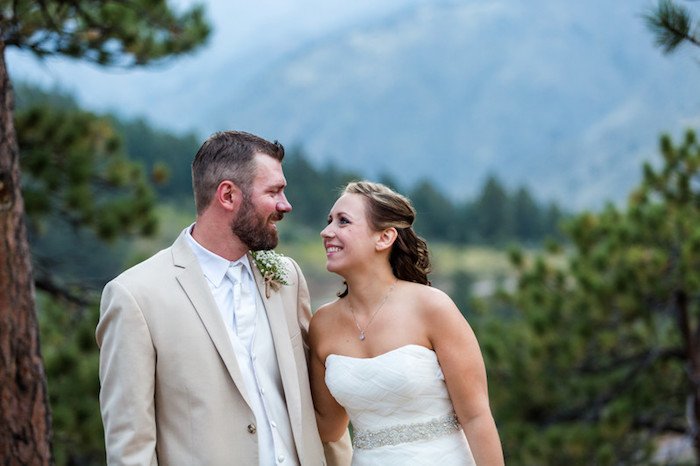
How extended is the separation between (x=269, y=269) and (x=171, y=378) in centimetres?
54

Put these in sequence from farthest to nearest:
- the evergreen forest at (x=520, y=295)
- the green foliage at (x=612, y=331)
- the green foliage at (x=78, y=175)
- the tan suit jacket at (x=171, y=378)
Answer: the green foliage at (x=612, y=331) → the green foliage at (x=78, y=175) → the evergreen forest at (x=520, y=295) → the tan suit jacket at (x=171, y=378)

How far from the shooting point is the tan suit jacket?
281cm

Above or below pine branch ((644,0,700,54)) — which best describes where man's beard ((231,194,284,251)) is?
below

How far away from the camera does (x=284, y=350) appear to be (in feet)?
10.2

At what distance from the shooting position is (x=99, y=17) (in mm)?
7035

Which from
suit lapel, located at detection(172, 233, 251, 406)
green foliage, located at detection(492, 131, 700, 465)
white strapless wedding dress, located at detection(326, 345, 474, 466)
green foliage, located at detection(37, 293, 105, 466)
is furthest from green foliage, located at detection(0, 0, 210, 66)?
green foliage, located at detection(492, 131, 700, 465)

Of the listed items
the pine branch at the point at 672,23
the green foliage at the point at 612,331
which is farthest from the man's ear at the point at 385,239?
the green foliage at the point at 612,331

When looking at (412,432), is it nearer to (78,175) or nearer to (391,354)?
(391,354)

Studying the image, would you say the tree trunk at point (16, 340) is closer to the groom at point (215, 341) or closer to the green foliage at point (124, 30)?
the groom at point (215, 341)

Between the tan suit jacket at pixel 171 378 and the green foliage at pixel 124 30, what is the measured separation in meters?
3.72

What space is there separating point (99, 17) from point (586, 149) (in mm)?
165906

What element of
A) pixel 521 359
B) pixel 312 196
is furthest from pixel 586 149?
pixel 521 359

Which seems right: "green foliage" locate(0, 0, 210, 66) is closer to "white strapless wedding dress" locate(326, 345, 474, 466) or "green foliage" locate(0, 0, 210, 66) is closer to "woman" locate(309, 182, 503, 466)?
"woman" locate(309, 182, 503, 466)

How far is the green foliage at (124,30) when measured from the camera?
6586 mm
